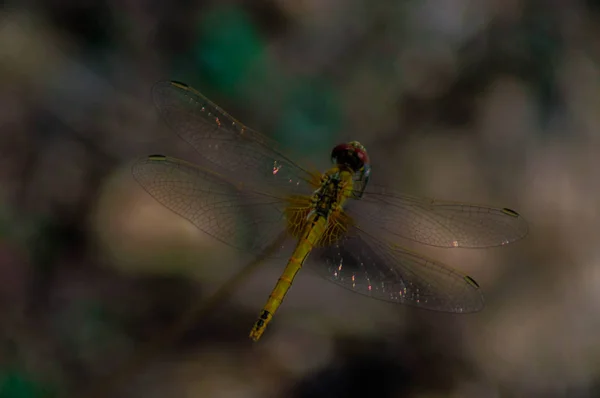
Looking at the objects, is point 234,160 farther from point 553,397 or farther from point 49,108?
point 553,397

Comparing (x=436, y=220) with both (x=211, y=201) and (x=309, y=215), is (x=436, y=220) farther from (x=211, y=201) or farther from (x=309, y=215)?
(x=211, y=201)

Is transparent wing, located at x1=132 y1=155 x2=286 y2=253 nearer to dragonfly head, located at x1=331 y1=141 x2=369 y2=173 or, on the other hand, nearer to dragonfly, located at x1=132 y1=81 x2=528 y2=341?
dragonfly, located at x1=132 y1=81 x2=528 y2=341

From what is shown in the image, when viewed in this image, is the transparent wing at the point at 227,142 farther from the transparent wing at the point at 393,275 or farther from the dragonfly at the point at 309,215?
the transparent wing at the point at 393,275

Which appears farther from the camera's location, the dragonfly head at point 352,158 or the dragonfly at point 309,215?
the dragonfly head at point 352,158

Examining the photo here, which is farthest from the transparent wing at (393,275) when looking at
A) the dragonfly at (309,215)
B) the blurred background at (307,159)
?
the blurred background at (307,159)

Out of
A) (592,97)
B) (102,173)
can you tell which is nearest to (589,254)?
(592,97)

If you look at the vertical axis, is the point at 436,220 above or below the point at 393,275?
above

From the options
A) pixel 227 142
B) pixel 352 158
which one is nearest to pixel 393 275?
pixel 352 158
